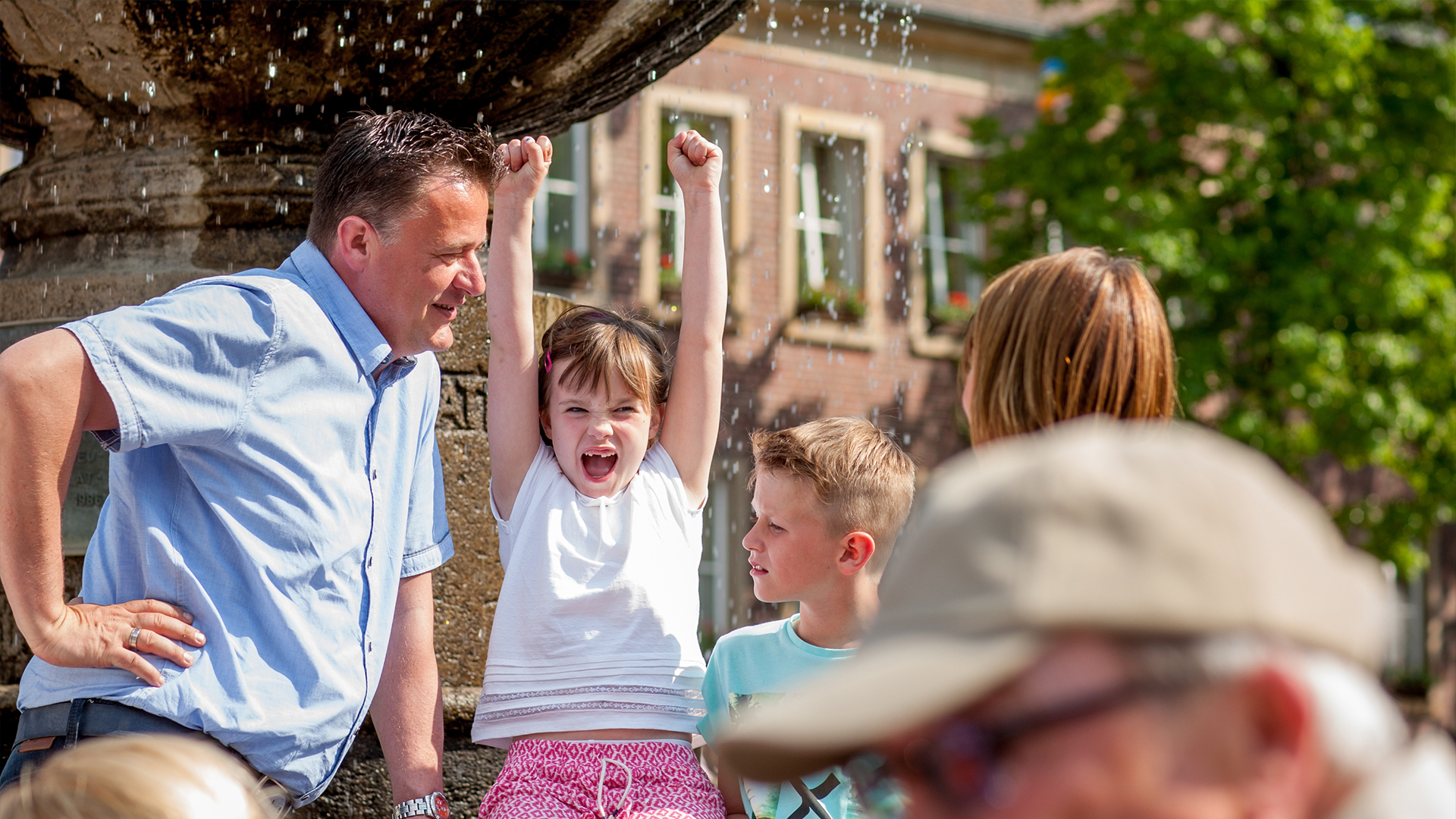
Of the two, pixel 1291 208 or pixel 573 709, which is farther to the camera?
pixel 1291 208

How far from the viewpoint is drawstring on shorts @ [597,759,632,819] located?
2736 millimetres

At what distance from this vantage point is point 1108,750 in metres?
0.97

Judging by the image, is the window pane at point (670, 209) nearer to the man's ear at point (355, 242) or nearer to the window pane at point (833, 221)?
the window pane at point (833, 221)

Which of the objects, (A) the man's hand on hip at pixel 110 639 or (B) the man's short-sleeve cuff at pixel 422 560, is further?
(B) the man's short-sleeve cuff at pixel 422 560

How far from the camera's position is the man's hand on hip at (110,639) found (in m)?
2.34

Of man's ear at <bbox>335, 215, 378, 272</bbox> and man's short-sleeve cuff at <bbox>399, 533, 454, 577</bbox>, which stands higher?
man's ear at <bbox>335, 215, 378, 272</bbox>

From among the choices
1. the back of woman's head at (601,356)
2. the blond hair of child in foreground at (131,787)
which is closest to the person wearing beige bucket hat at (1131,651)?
the blond hair of child in foreground at (131,787)

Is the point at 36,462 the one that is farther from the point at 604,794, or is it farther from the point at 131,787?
the point at 604,794

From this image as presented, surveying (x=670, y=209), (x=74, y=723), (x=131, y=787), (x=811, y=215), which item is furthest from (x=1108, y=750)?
(x=811, y=215)

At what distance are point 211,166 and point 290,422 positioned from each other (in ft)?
3.89

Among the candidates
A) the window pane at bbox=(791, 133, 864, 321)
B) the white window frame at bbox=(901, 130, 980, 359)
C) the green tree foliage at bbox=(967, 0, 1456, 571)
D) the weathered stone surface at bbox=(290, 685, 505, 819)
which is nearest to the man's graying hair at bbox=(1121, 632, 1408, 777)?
the weathered stone surface at bbox=(290, 685, 505, 819)

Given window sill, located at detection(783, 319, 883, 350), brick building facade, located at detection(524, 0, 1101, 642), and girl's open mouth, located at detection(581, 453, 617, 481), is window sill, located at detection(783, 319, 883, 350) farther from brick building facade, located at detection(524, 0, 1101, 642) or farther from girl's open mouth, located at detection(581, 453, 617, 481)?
girl's open mouth, located at detection(581, 453, 617, 481)

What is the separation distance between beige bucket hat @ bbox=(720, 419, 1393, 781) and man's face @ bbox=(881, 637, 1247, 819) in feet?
0.08

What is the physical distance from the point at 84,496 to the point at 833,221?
15.7 m
